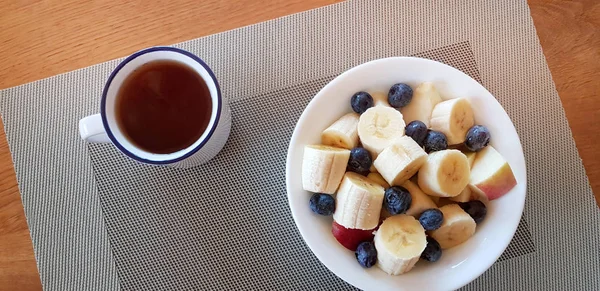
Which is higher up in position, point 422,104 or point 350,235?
point 422,104

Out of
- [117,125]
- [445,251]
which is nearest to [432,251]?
[445,251]

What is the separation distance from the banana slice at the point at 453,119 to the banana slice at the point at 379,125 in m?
0.05

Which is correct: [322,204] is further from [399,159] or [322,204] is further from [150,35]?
[150,35]

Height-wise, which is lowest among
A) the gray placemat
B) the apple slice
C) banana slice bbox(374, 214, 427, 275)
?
the gray placemat

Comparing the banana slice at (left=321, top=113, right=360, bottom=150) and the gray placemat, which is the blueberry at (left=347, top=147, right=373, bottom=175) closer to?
the banana slice at (left=321, top=113, right=360, bottom=150)

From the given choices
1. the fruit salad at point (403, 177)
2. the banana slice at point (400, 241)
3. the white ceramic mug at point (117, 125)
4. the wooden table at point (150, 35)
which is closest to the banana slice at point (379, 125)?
the fruit salad at point (403, 177)

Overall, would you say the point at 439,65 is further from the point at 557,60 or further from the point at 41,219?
the point at 41,219

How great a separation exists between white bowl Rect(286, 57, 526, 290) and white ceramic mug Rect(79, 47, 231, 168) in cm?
13

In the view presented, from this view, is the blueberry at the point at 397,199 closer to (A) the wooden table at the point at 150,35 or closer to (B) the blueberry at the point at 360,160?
(B) the blueberry at the point at 360,160

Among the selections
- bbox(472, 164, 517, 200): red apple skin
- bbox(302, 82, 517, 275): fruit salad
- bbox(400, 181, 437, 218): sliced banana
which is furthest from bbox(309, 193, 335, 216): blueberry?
bbox(472, 164, 517, 200): red apple skin

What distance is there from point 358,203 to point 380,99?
0.17 metres

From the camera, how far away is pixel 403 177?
0.75m

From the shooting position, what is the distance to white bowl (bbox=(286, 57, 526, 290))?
77cm

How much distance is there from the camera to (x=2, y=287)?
0.90 m
